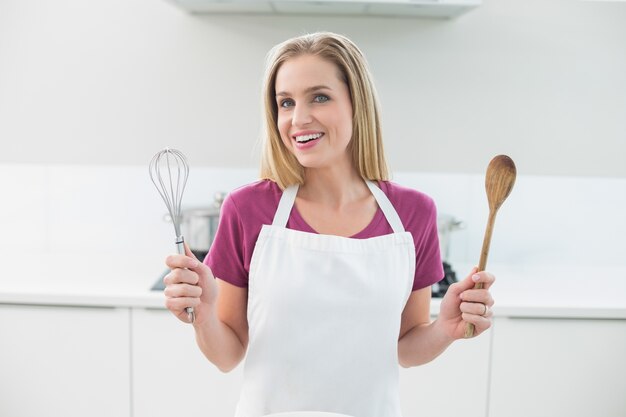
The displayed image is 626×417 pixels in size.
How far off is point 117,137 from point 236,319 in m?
1.39

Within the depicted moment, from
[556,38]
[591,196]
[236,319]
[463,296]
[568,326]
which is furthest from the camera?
[591,196]

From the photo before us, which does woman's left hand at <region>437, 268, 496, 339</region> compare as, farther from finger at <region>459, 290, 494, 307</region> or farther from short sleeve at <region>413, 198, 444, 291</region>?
short sleeve at <region>413, 198, 444, 291</region>

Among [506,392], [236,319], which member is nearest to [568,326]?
[506,392]

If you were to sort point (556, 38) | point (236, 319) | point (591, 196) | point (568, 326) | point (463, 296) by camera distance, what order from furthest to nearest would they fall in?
point (591, 196)
point (556, 38)
point (568, 326)
point (236, 319)
point (463, 296)

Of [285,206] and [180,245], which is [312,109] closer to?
[285,206]

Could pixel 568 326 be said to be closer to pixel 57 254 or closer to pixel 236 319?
pixel 236 319

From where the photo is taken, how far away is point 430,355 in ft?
4.05

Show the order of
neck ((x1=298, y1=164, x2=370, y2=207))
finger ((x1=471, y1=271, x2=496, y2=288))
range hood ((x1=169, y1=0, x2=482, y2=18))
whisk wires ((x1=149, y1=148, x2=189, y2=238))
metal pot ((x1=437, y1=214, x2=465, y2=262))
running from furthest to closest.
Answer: metal pot ((x1=437, y1=214, x2=465, y2=262)) < range hood ((x1=169, y1=0, x2=482, y2=18)) < neck ((x1=298, y1=164, x2=370, y2=207)) < finger ((x1=471, y1=271, x2=496, y2=288)) < whisk wires ((x1=149, y1=148, x2=189, y2=238))

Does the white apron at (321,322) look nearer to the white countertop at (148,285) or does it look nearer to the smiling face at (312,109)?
the smiling face at (312,109)

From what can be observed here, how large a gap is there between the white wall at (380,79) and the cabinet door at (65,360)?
28.7 inches

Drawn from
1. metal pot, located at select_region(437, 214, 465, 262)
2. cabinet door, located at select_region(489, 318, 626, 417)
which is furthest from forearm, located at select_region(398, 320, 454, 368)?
metal pot, located at select_region(437, 214, 465, 262)

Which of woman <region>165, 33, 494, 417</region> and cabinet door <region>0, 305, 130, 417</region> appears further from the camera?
cabinet door <region>0, 305, 130, 417</region>

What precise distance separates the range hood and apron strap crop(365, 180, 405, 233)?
34.9 inches

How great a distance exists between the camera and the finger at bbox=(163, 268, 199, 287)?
954mm
